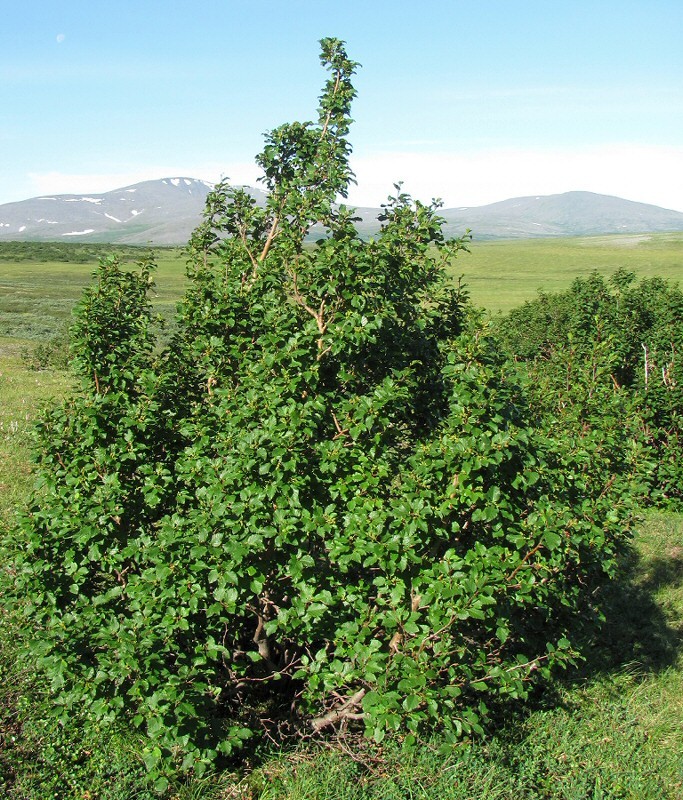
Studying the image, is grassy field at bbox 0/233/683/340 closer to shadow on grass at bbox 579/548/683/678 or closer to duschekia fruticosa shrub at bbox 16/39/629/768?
shadow on grass at bbox 579/548/683/678

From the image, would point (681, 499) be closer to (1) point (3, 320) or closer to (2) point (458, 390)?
(2) point (458, 390)

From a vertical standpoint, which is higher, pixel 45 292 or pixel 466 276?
pixel 466 276

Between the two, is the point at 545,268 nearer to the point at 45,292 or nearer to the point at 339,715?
the point at 45,292

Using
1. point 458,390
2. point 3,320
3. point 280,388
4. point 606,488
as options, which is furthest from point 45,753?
point 3,320

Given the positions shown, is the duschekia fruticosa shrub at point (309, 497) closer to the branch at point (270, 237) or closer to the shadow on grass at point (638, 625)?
the branch at point (270, 237)

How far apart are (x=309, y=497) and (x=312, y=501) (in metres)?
0.05

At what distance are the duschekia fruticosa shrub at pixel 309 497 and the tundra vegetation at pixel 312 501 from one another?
34 mm

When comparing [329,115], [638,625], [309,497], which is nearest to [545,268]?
[638,625]

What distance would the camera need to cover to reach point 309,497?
686cm

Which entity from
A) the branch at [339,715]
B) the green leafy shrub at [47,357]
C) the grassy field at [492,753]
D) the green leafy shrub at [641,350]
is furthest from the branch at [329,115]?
the green leafy shrub at [47,357]

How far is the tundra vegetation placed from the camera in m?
6.47

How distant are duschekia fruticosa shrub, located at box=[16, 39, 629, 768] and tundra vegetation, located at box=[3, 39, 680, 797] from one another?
0.11 ft

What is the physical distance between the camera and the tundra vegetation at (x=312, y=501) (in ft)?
21.2

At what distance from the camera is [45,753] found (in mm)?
7777
